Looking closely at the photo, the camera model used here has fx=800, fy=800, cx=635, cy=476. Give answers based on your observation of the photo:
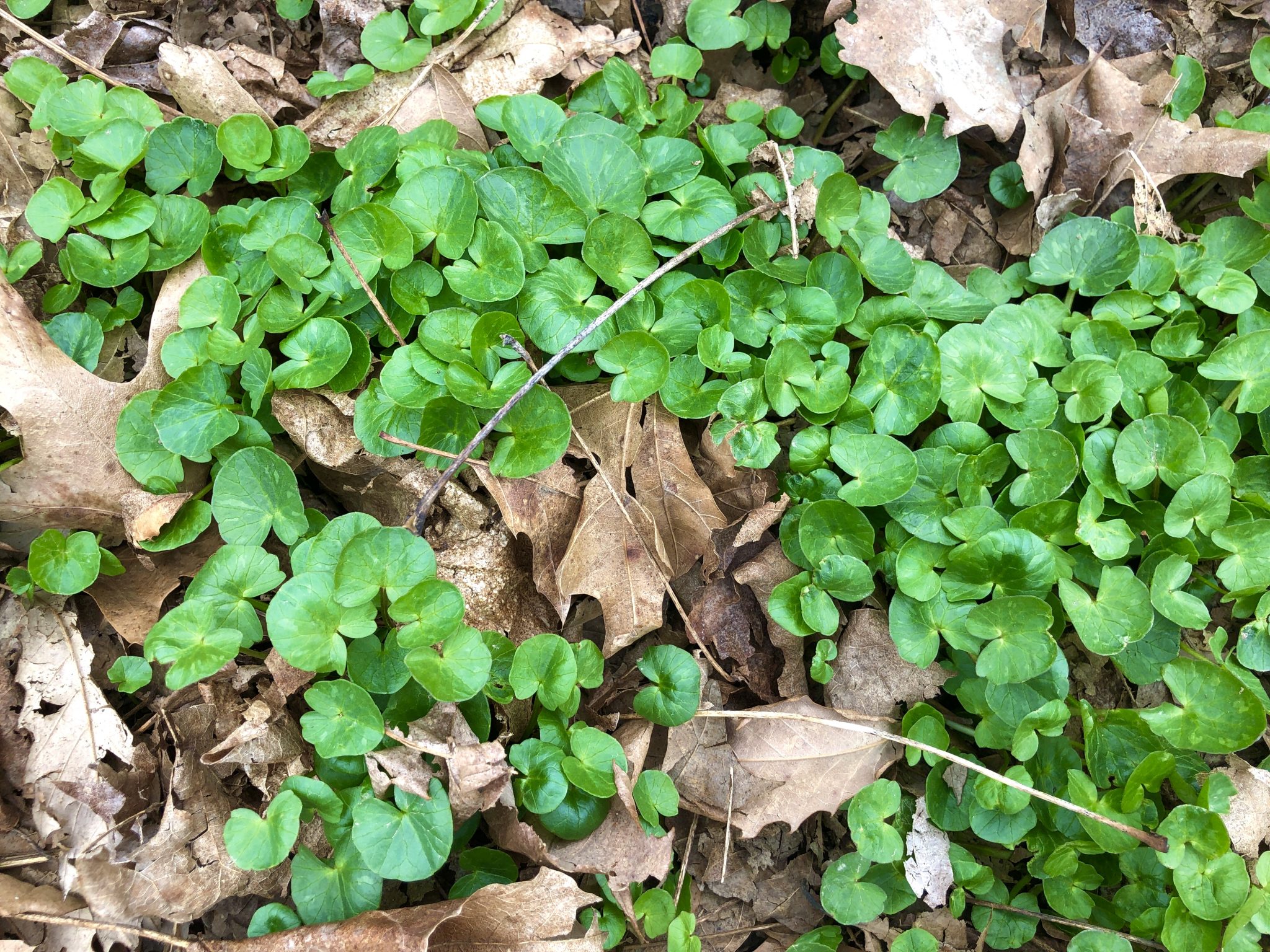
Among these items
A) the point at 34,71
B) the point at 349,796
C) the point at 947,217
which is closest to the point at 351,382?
the point at 349,796

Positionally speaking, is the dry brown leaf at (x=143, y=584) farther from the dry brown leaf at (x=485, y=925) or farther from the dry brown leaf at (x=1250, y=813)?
the dry brown leaf at (x=1250, y=813)

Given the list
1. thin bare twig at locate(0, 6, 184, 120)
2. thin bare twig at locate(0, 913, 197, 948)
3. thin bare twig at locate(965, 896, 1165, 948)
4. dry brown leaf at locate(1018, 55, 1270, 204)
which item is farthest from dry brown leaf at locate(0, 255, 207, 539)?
dry brown leaf at locate(1018, 55, 1270, 204)

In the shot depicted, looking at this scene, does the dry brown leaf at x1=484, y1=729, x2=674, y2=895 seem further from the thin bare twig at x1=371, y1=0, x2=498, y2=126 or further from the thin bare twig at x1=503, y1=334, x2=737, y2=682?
the thin bare twig at x1=371, y1=0, x2=498, y2=126

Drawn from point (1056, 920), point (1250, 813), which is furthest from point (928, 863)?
point (1250, 813)

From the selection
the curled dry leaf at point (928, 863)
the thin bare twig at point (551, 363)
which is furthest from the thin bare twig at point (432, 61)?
the curled dry leaf at point (928, 863)

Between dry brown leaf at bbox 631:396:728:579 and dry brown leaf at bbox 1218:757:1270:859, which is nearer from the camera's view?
dry brown leaf at bbox 1218:757:1270:859
